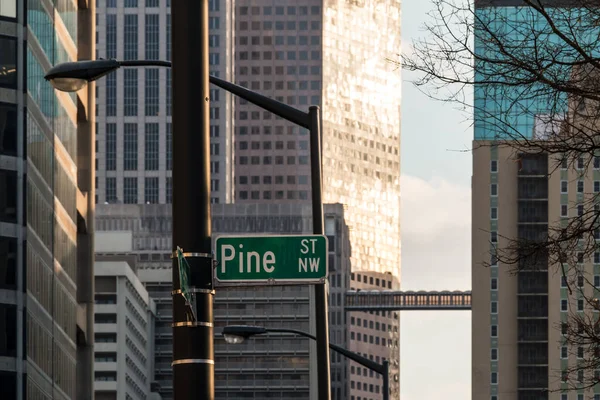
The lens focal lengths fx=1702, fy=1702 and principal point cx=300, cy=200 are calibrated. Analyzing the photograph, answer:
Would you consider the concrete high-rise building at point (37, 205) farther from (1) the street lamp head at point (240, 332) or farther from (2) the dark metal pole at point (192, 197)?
(2) the dark metal pole at point (192, 197)

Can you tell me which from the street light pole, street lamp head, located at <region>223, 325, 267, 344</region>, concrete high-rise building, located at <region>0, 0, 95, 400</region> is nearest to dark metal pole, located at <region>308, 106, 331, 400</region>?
street lamp head, located at <region>223, 325, 267, 344</region>

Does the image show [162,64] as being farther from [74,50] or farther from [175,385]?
[74,50]

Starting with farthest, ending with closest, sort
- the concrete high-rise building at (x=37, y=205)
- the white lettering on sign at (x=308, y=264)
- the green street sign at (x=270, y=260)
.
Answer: the concrete high-rise building at (x=37, y=205)
the white lettering on sign at (x=308, y=264)
the green street sign at (x=270, y=260)

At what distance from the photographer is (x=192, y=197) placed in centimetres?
1391

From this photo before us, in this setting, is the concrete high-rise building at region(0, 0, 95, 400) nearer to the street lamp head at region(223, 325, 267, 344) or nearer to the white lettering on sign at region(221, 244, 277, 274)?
the street lamp head at region(223, 325, 267, 344)

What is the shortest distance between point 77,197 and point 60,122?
1257cm

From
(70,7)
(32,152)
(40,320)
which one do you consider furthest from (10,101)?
(70,7)

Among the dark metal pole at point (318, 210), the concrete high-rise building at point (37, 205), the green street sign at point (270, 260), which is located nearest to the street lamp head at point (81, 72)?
the green street sign at point (270, 260)

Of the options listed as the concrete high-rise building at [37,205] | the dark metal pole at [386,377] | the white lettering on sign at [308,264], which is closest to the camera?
the white lettering on sign at [308,264]

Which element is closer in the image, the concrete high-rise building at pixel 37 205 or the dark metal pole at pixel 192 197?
the dark metal pole at pixel 192 197

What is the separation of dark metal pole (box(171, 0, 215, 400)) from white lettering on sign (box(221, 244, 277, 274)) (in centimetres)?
200

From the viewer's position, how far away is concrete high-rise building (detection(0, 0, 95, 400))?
242 feet

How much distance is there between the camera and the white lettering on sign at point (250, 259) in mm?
16188

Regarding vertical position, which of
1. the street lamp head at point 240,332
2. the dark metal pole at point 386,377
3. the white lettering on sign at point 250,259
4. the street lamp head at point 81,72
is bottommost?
the dark metal pole at point 386,377
